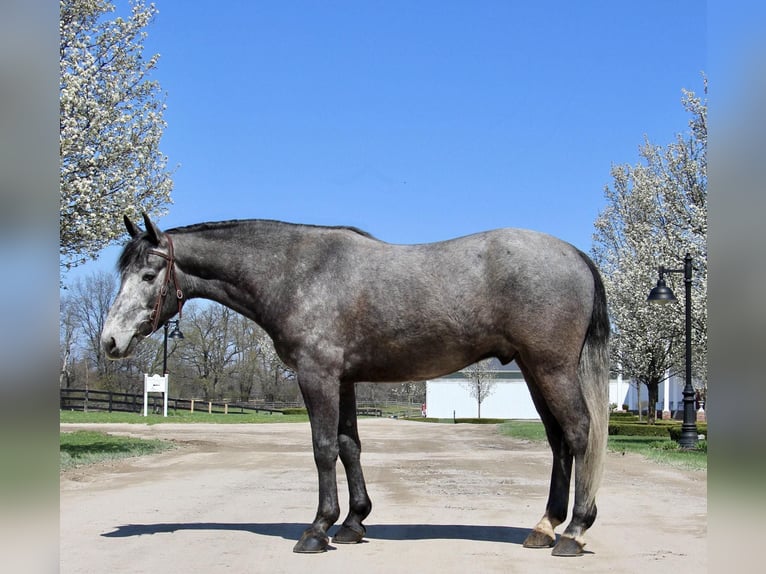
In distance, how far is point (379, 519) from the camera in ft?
25.8

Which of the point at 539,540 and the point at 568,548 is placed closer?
the point at 568,548

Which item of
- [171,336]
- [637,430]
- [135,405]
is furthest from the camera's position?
[135,405]

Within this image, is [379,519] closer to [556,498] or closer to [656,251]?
[556,498]

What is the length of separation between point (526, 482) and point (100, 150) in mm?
10034

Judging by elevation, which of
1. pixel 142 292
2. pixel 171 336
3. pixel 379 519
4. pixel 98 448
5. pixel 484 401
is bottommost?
pixel 484 401

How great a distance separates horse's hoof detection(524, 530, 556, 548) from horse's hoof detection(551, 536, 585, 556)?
0.27 m

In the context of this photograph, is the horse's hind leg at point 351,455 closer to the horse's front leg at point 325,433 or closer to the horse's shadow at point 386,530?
the horse's shadow at point 386,530

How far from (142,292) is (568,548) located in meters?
4.06

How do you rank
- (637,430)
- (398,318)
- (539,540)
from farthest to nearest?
1. (637,430)
2. (398,318)
3. (539,540)

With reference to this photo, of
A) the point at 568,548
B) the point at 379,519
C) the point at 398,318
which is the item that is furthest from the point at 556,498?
the point at 379,519

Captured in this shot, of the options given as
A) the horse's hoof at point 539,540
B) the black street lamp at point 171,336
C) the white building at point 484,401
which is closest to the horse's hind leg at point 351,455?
the horse's hoof at point 539,540

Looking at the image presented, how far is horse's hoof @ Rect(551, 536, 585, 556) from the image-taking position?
5.94 metres
